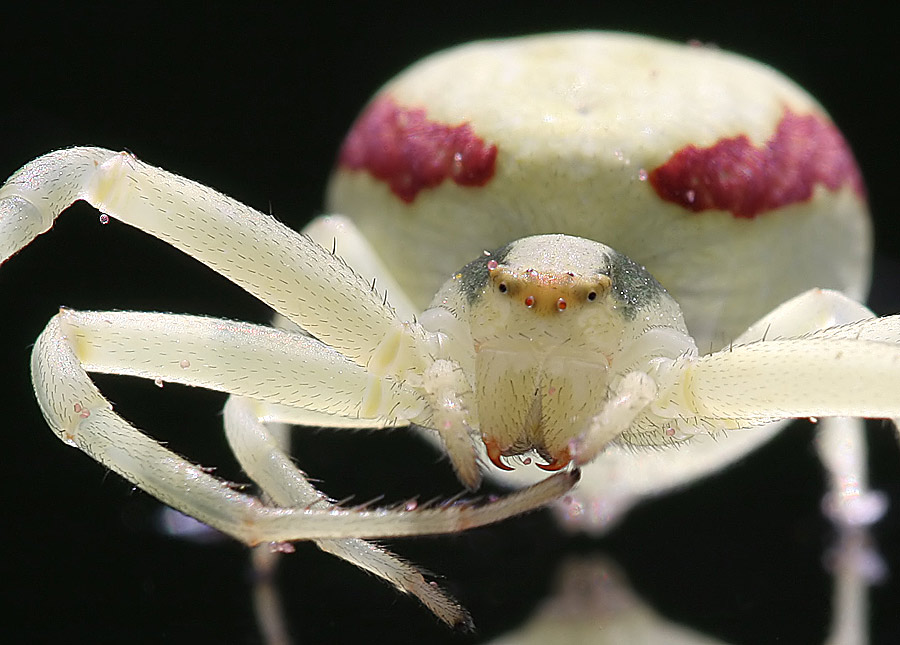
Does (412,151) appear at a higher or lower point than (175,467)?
higher

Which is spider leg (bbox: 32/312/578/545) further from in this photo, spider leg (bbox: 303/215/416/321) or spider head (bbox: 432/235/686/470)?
spider leg (bbox: 303/215/416/321)

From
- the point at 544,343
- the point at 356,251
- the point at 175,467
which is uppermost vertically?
the point at 356,251

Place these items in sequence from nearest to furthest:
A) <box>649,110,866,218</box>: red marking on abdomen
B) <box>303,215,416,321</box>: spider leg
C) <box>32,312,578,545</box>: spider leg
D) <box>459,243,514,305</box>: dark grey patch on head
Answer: <box>32,312,578,545</box>: spider leg
<box>459,243,514,305</box>: dark grey patch on head
<box>649,110,866,218</box>: red marking on abdomen
<box>303,215,416,321</box>: spider leg

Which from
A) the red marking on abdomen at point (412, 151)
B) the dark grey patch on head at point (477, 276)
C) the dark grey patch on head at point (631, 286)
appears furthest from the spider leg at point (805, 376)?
the red marking on abdomen at point (412, 151)

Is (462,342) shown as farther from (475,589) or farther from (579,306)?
(475,589)

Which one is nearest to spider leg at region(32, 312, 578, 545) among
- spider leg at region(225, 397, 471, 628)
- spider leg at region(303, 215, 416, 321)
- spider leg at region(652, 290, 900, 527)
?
spider leg at region(225, 397, 471, 628)

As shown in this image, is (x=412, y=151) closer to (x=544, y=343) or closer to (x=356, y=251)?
(x=356, y=251)

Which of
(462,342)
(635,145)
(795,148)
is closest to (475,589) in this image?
(462,342)

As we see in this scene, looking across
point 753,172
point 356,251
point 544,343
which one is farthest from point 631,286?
point 356,251
